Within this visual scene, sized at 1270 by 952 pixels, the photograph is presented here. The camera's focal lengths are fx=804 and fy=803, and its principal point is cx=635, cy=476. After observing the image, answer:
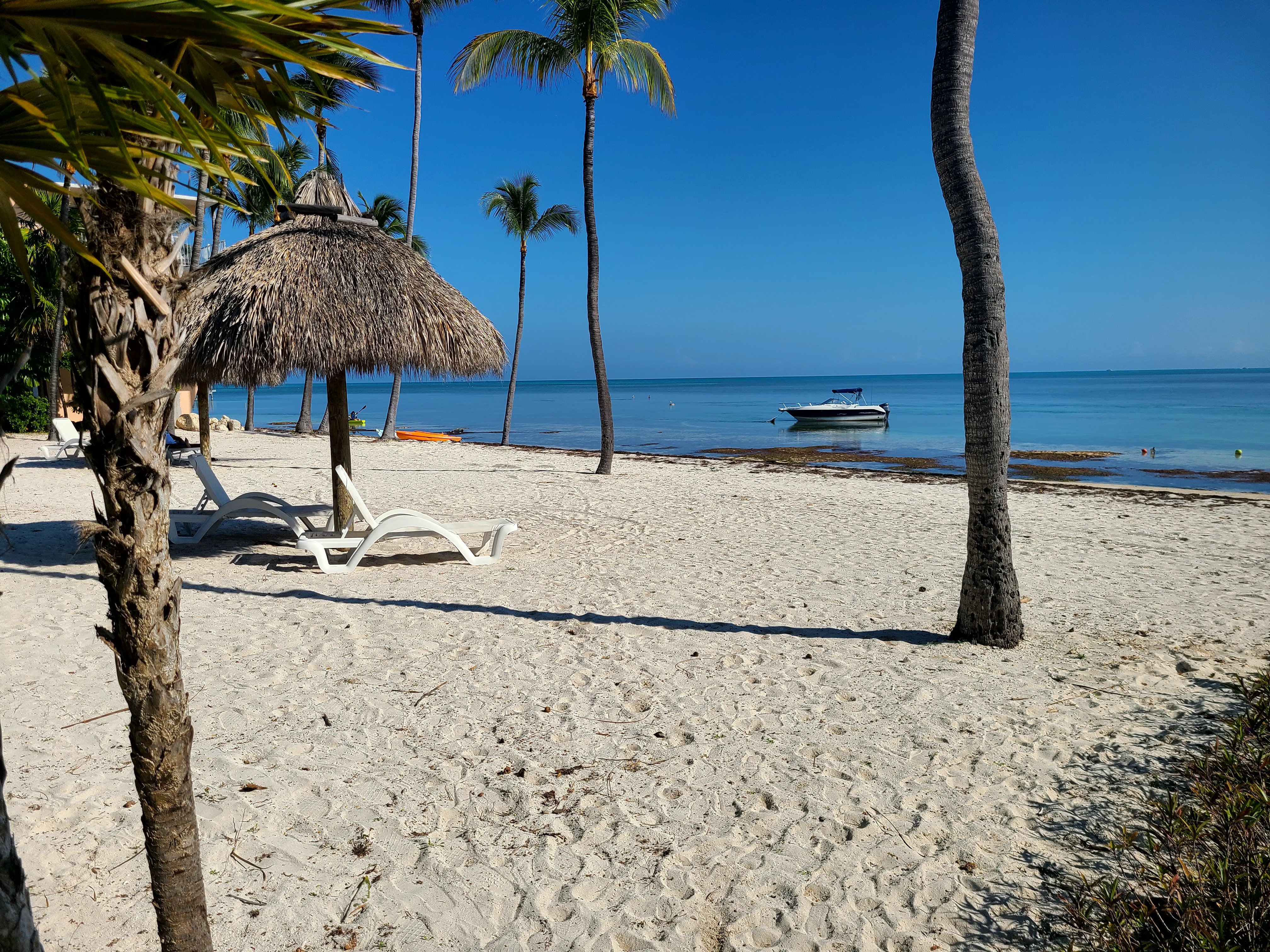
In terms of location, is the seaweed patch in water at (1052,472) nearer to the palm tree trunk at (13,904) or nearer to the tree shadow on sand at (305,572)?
the tree shadow on sand at (305,572)

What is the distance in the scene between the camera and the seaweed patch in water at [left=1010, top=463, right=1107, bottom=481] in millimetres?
18344

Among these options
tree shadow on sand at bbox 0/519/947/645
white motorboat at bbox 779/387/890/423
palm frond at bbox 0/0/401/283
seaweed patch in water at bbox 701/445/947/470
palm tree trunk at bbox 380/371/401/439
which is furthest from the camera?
white motorboat at bbox 779/387/890/423

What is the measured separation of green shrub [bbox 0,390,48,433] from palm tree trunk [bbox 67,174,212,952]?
2265 cm

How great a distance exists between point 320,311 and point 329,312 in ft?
0.25

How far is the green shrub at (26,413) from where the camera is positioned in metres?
20.3

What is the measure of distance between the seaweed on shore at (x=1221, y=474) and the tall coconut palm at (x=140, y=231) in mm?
21039

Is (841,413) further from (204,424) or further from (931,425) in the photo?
(204,424)

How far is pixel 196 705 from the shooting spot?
403 centimetres

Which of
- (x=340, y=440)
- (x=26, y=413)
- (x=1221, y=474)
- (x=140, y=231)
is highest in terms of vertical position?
(x=140, y=231)

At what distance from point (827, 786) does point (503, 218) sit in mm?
24490

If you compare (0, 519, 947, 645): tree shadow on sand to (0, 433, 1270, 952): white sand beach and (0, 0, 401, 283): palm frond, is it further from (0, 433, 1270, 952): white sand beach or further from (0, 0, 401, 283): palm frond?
(0, 0, 401, 283): palm frond

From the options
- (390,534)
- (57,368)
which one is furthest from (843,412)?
(390,534)

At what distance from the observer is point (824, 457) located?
23469 mm

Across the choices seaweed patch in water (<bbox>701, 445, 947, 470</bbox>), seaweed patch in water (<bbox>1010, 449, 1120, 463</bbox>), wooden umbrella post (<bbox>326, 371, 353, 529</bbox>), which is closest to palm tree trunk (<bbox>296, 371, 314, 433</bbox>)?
seaweed patch in water (<bbox>701, 445, 947, 470</bbox>)
